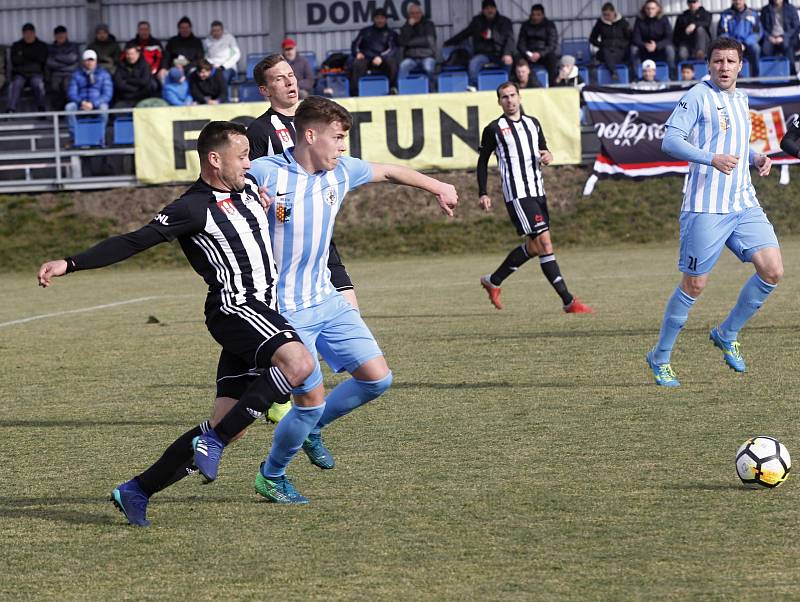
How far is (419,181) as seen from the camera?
5406 millimetres

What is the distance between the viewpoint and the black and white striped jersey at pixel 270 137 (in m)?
7.07

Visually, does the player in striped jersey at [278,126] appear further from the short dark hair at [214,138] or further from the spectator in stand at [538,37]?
the spectator in stand at [538,37]

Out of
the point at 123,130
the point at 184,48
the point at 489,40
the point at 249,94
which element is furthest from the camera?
the point at 184,48

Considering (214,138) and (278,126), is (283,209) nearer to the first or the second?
(214,138)

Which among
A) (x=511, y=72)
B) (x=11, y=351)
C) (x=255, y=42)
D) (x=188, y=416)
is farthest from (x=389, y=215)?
(x=188, y=416)

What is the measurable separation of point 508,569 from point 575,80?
1677 cm

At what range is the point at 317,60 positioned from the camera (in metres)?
26.0

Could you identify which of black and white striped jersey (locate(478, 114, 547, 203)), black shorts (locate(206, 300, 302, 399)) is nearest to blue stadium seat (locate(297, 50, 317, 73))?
black and white striped jersey (locate(478, 114, 547, 203))

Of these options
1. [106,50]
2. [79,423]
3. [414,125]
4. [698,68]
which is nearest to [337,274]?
[79,423]

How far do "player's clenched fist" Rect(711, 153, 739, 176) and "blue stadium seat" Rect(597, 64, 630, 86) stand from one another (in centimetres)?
1413

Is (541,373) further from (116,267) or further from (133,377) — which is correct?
(116,267)

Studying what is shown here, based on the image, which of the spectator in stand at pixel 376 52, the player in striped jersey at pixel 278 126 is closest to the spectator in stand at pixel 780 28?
the spectator in stand at pixel 376 52

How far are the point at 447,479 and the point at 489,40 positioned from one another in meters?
17.0

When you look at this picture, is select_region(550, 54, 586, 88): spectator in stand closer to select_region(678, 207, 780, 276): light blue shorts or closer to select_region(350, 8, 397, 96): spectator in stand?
select_region(350, 8, 397, 96): spectator in stand
